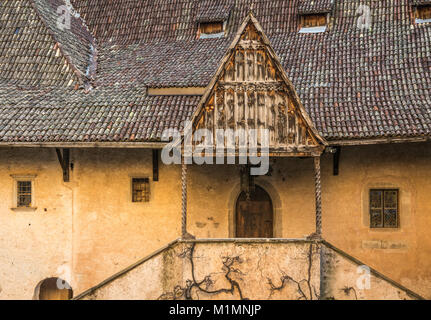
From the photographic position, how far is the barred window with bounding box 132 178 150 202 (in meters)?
15.6

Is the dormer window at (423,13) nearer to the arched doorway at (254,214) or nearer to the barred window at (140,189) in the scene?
the arched doorway at (254,214)

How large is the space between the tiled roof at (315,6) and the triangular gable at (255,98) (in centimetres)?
493

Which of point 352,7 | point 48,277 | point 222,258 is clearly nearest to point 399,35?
point 352,7

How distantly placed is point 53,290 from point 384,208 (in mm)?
8877

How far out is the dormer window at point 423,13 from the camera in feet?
54.0

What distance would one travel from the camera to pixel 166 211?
15391mm

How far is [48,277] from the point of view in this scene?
15.6 meters

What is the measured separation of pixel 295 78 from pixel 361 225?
4104 mm

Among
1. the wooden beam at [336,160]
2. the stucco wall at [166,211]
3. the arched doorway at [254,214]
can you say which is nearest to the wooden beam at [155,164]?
the stucco wall at [166,211]

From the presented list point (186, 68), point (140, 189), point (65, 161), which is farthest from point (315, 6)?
point (65, 161)

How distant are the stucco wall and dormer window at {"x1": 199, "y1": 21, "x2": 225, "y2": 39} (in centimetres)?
462

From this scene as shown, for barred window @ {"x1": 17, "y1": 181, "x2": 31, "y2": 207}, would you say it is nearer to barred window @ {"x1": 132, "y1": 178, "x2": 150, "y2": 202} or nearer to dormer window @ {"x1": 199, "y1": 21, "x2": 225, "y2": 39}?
barred window @ {"x1": 132, "y1": 178, "x2": 150, "y2": 202}
